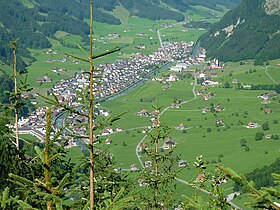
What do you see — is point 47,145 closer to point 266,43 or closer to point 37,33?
point 266,43

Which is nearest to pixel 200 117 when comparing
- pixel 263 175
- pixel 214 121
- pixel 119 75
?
pixel 214 121

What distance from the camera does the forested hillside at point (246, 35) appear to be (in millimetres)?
142500

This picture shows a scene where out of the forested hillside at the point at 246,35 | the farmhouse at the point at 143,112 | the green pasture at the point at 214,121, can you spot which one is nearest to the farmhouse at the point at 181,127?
the green pasture at the point at 214,121

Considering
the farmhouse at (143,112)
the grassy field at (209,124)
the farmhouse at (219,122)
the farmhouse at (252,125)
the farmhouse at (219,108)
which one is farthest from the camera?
the farmhouse at (219,108)

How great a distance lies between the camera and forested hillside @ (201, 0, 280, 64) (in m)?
142

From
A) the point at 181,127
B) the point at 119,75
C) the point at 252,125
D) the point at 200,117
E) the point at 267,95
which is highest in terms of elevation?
the point at 252,125

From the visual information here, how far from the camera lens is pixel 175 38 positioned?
179 meters

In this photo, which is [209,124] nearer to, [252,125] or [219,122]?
[219,122]

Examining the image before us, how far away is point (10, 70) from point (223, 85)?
53.1m

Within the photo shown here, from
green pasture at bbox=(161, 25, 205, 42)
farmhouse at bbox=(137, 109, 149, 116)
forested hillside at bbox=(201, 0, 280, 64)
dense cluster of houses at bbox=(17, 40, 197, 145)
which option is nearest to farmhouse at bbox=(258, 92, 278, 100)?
dense cluster of houses at bbox=(17, 40, 197, 145)

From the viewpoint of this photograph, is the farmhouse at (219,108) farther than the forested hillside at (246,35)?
No

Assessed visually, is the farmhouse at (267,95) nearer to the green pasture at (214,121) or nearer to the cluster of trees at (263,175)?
the green pasture at (214,121)

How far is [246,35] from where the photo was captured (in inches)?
6166

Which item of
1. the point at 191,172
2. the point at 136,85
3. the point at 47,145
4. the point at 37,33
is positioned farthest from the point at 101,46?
the point at 47,145
